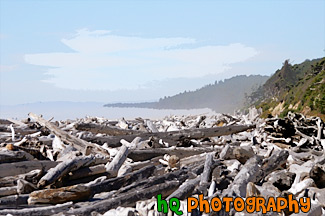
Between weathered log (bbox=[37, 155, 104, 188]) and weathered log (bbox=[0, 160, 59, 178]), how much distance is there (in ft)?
1.81

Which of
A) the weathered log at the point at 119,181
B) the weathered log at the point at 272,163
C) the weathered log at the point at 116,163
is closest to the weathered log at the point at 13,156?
the weathered log at the point at 116,163

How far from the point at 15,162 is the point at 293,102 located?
2613 inches

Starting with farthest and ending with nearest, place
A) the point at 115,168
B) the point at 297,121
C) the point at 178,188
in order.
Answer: the point at 297,121, the point at 115,168, the point at 178,188

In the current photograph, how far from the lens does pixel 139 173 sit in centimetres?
564

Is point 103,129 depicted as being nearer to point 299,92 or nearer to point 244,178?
point 244,178

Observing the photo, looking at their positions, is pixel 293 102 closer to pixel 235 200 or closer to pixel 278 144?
pixel 278 144

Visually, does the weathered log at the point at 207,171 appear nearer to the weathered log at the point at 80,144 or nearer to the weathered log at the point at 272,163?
the weathered log at the point at 272,163

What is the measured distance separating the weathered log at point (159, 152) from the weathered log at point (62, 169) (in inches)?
48.8

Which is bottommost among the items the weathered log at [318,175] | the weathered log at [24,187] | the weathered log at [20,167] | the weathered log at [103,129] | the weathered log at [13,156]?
the weathered log at [318,175]

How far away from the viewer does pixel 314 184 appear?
5.62 metres

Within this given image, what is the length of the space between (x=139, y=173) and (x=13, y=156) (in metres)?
2.06

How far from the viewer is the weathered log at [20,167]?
5.70 metres

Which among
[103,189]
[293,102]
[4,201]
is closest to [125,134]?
[103,189]

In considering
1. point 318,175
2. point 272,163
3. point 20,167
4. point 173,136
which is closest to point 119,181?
point 20,167
